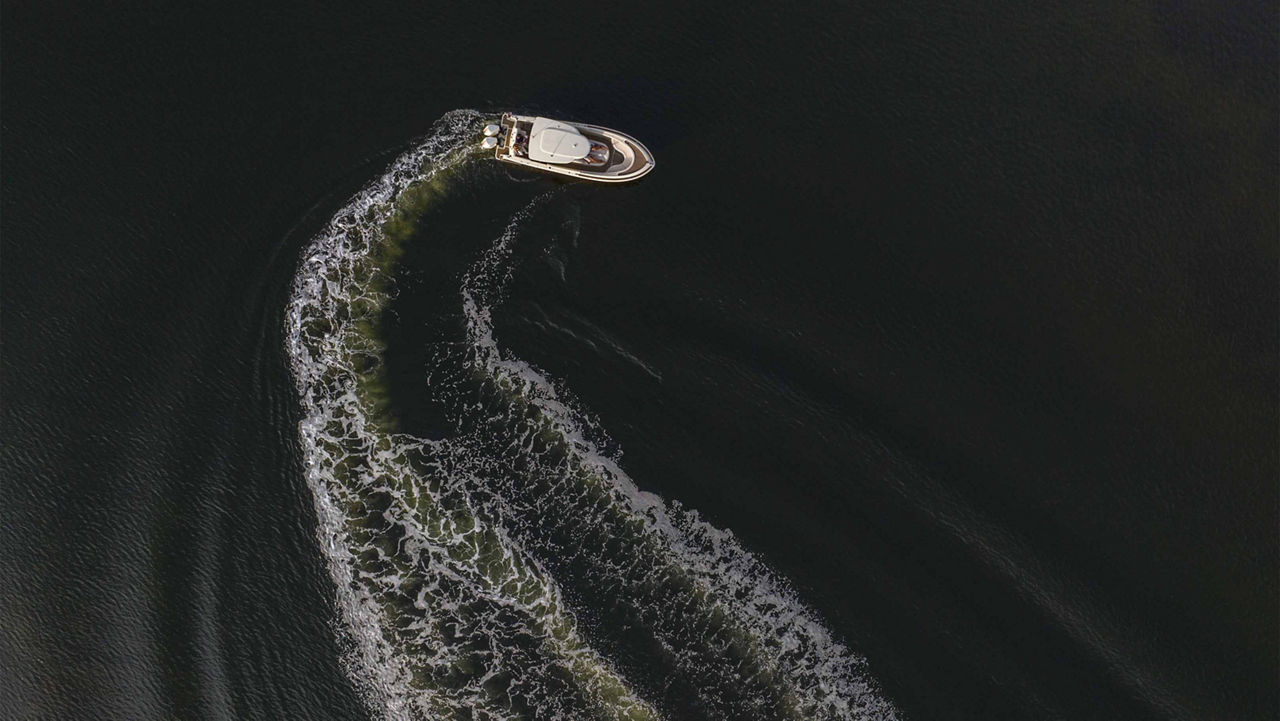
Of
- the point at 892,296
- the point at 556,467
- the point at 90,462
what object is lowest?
the point at 90,462

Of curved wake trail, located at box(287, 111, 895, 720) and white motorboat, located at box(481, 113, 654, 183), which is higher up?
white motorboat, located at box(481, 113, 654, 183)

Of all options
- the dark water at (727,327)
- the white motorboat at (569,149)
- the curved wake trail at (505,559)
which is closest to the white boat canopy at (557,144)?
the white motorboat at (569,149)

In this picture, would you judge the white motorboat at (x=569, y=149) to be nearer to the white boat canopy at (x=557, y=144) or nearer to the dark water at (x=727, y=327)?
the white boat canopy at (x=557, y=144)

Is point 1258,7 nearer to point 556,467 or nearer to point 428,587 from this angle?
point 556,467

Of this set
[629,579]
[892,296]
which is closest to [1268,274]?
[892,296]

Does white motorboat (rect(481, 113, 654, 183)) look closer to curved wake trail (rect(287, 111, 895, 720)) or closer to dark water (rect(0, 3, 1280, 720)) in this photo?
dark water (rect(0, 3, 1280, 720))

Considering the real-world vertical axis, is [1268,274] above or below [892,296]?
above

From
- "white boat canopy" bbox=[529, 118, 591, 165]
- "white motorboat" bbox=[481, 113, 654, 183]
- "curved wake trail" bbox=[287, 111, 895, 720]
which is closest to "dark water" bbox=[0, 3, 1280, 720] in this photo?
"curved wake trail" bbox=[287, 111, 895, 720]

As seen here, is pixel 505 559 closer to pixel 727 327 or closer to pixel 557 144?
pixel 727 327
